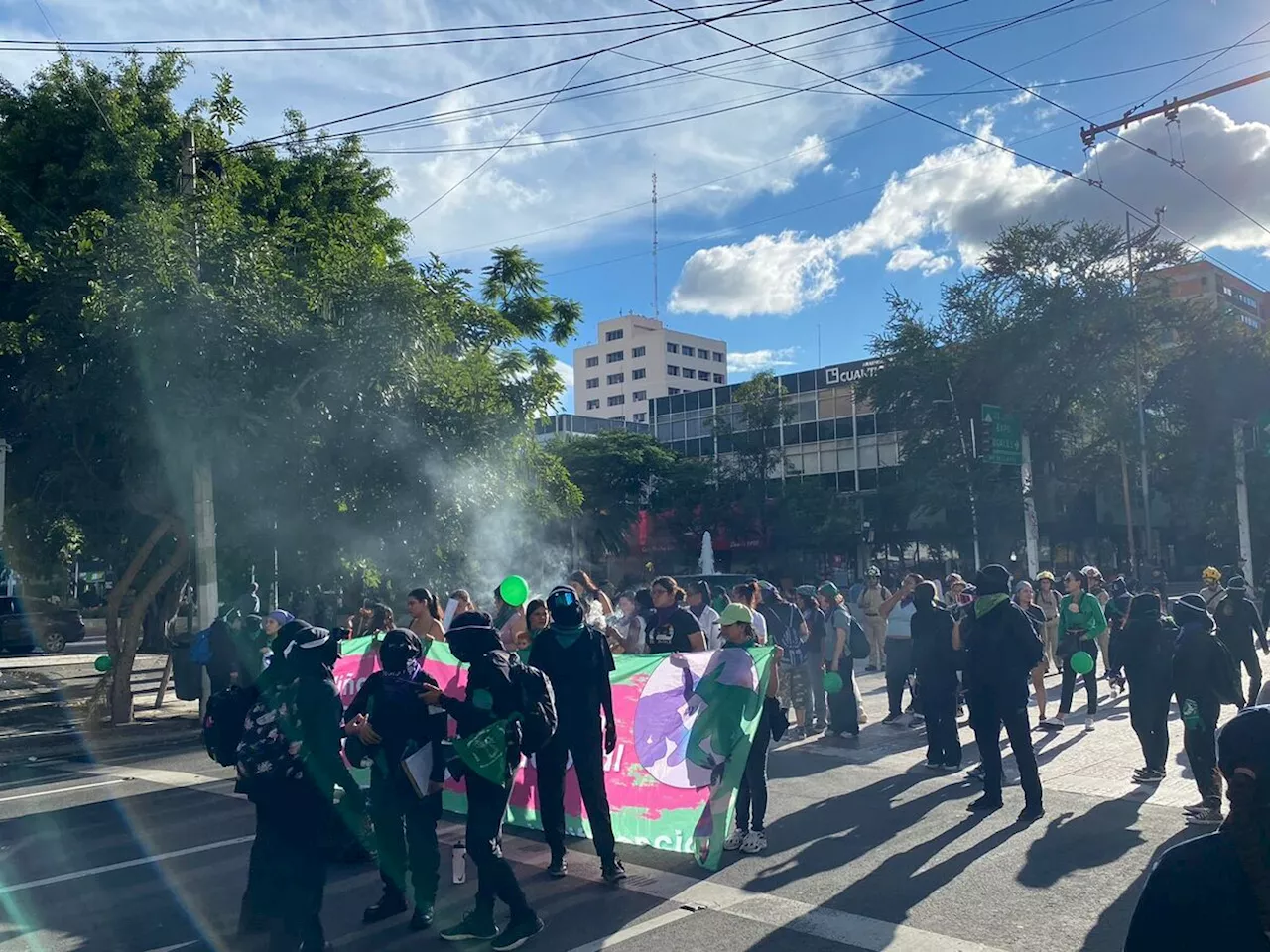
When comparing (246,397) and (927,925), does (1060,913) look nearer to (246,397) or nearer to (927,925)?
(927,925)

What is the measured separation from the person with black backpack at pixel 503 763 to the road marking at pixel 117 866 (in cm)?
277

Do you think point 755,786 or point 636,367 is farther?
point 636,367

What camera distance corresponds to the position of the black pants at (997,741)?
24.8ft

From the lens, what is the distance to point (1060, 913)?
18.0 ft

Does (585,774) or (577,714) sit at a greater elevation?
(577,714)

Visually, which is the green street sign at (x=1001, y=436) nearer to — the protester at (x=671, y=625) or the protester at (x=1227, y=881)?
the protester at (x=671, y=625)

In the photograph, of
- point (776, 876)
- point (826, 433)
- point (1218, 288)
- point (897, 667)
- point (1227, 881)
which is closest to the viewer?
point (1227, 881)

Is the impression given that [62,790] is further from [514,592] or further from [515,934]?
[515,934]

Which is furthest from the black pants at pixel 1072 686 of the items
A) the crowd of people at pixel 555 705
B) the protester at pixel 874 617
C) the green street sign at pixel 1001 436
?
the green street sign at pixel 1001 436

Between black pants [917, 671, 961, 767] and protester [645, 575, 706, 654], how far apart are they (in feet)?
7.98

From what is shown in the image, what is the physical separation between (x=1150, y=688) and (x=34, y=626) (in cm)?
2940

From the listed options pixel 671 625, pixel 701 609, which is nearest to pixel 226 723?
pixel 671 625

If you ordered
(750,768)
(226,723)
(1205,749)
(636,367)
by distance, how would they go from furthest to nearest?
(636,367) < (1205,749) < (750,768) < (226,723)

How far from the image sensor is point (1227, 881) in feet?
6.77
